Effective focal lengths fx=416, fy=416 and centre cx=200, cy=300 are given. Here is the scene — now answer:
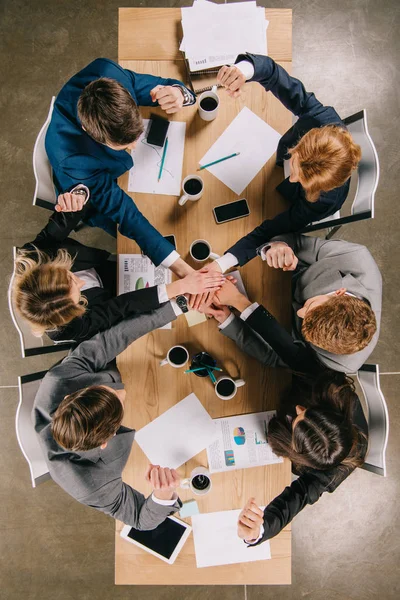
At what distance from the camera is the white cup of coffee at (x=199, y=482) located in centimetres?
179

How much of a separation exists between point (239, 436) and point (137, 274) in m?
0.87

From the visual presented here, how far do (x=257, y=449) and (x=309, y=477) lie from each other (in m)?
0.28

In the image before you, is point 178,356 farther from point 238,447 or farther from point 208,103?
point 208,103

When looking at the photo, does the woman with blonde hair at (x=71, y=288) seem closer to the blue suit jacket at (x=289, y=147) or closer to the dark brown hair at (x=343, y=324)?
the blue suit jacket at (x=289, y=147)

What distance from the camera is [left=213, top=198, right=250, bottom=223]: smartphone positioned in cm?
190

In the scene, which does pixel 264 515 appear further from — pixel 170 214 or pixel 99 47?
pixel 99 47

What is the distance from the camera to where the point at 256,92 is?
1.94 meters

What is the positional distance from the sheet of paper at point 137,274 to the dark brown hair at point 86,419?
0.51 m

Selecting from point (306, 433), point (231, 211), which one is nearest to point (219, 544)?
point (306, 433)

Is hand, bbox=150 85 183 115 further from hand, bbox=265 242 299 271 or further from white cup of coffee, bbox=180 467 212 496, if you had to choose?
white cup of coffee, bbox=180 467 212 496

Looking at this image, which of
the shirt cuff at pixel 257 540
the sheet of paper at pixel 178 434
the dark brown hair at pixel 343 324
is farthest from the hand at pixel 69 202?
the shirt cuff at pixel 257 540

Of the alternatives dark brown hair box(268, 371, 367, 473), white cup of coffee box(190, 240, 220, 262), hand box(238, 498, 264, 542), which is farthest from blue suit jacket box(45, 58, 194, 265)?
hand box(238, 498, 264, 542)

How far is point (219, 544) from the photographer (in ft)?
6.01

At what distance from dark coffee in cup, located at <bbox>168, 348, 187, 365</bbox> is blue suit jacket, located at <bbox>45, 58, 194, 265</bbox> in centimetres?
40
